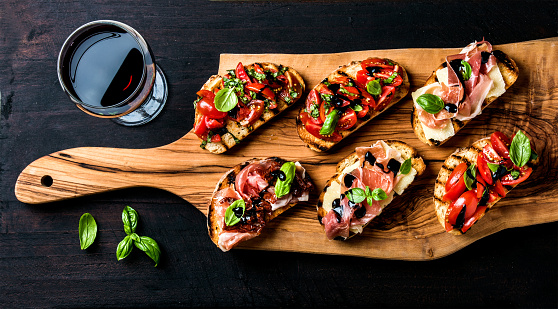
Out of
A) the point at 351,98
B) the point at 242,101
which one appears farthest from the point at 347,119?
the point at 242,101

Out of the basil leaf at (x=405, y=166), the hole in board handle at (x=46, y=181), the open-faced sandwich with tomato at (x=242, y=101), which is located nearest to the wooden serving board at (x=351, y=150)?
the hole in board handle at (x=46, y=181)

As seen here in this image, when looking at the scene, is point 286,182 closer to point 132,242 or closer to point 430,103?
point 430,103

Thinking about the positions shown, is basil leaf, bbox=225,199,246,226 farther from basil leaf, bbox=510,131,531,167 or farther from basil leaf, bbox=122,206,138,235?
basil leaf, bbox=510,131,531,167

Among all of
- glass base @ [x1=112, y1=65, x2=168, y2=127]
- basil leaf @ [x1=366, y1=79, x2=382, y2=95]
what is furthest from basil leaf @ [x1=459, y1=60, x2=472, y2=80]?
glass base @ [x1=112, y1=65, x2=168, y2=127]

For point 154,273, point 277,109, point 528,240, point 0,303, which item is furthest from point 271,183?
point 0,303

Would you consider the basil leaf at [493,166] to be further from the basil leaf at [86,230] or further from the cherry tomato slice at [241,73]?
the basil leaf at [86,230]
